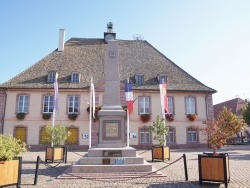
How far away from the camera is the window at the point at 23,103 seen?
86.1 feet

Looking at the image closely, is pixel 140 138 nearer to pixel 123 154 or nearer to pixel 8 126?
pixel 8 126

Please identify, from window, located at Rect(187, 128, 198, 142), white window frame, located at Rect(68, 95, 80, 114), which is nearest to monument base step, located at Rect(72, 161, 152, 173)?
white window frame, located at Rect(68, 95, 80, 114)

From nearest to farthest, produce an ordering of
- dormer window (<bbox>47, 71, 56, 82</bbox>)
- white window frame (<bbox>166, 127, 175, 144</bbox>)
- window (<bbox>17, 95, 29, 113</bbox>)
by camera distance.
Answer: window (<bbox>17, 95, 29, 113</bbox>) → dormer window (<bbox>47, 71, 56, 82</bbox>) → white window frame (<bbox>166, 127, 175, 144</bbox>)

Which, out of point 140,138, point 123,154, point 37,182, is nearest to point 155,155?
point 123,154

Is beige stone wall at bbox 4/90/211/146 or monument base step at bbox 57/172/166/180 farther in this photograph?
beige stone wall at bbox 4/90/211/146

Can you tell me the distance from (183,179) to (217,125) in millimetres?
2396

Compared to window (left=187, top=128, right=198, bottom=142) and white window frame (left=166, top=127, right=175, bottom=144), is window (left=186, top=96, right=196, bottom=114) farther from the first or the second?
white window frame (left=166, top=127, right=175, bottom=144)

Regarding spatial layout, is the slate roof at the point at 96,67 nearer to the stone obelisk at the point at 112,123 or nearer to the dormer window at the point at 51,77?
the dormer window at the point at 51,77

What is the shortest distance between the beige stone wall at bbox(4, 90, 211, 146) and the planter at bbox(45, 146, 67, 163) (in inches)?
416

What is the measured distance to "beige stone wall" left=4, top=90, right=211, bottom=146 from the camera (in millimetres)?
25859

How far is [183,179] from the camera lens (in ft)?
30.9

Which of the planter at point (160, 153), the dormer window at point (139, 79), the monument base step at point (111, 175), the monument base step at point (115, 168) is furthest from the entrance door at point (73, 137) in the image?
the monument base step at point (111, 175)

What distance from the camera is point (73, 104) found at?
88.0 ft

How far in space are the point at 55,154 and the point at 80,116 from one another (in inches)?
459
